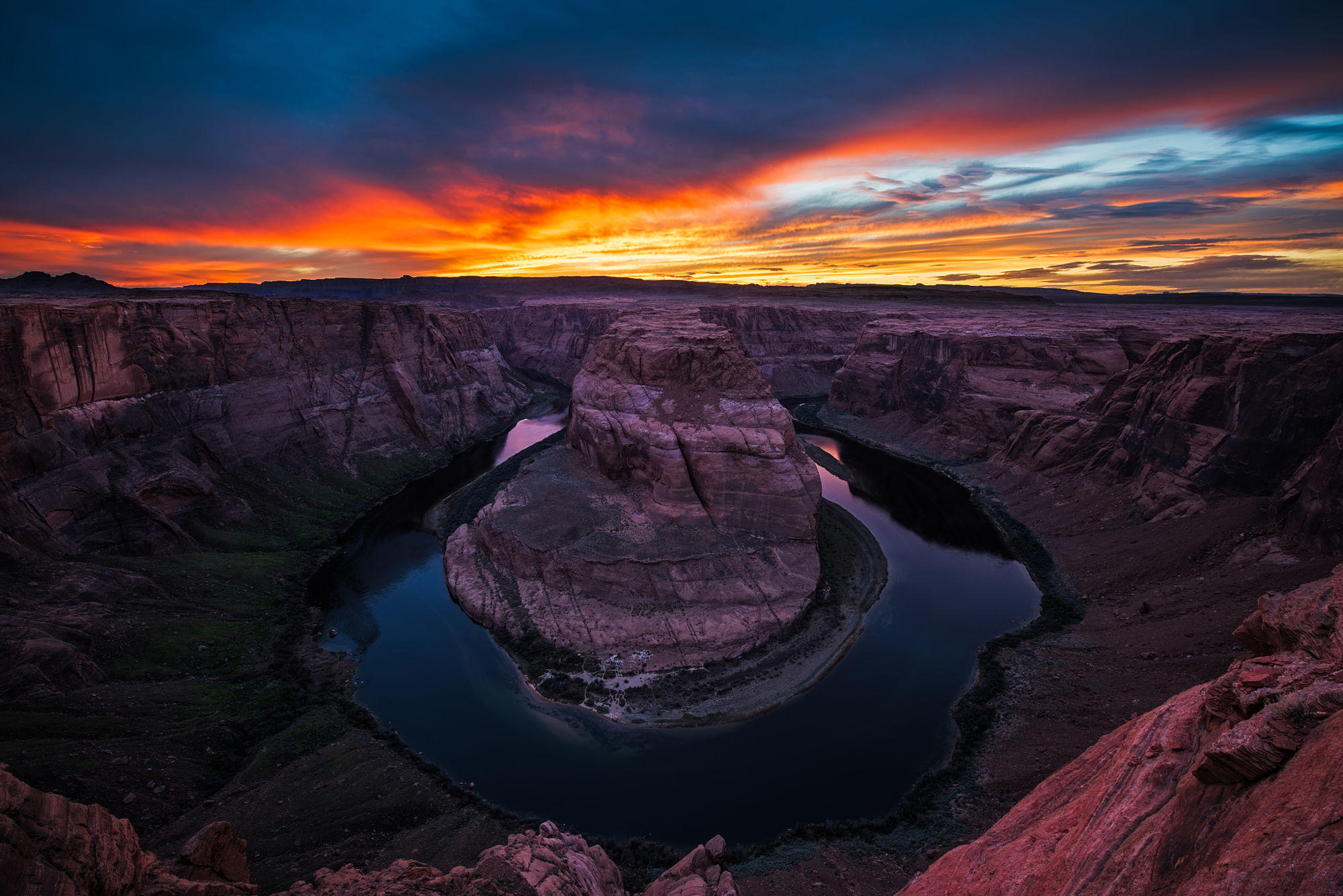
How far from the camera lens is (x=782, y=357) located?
117312 mm

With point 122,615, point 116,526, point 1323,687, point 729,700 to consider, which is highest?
point 1323,687

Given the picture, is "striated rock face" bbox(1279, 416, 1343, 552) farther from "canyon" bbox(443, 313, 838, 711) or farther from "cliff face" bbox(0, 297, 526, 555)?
"cliff face" bbox(0, 297, 526, 555)

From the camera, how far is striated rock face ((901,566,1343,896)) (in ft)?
26.8

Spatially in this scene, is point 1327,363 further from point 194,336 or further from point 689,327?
point 194,336

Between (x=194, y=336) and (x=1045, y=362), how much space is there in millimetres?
87885

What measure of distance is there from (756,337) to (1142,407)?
7610 centimetres

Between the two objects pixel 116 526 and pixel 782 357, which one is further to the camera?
pixel 782 357

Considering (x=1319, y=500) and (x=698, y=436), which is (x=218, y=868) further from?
(x=1319, y=500)

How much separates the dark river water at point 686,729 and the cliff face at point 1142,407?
1393cm

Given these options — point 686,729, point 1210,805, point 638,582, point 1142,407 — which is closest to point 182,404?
point 638,582

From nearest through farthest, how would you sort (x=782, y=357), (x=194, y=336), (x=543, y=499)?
(x=543, y=499), (x=194, y=336), (x=782, y=357)

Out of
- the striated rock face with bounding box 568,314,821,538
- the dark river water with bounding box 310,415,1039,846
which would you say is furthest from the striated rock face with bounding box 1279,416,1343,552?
the striated rock face with bounding box 568,314,821,538

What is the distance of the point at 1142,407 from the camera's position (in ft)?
161

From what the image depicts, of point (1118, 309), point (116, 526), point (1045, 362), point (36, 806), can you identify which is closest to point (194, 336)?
point (116, 526)
